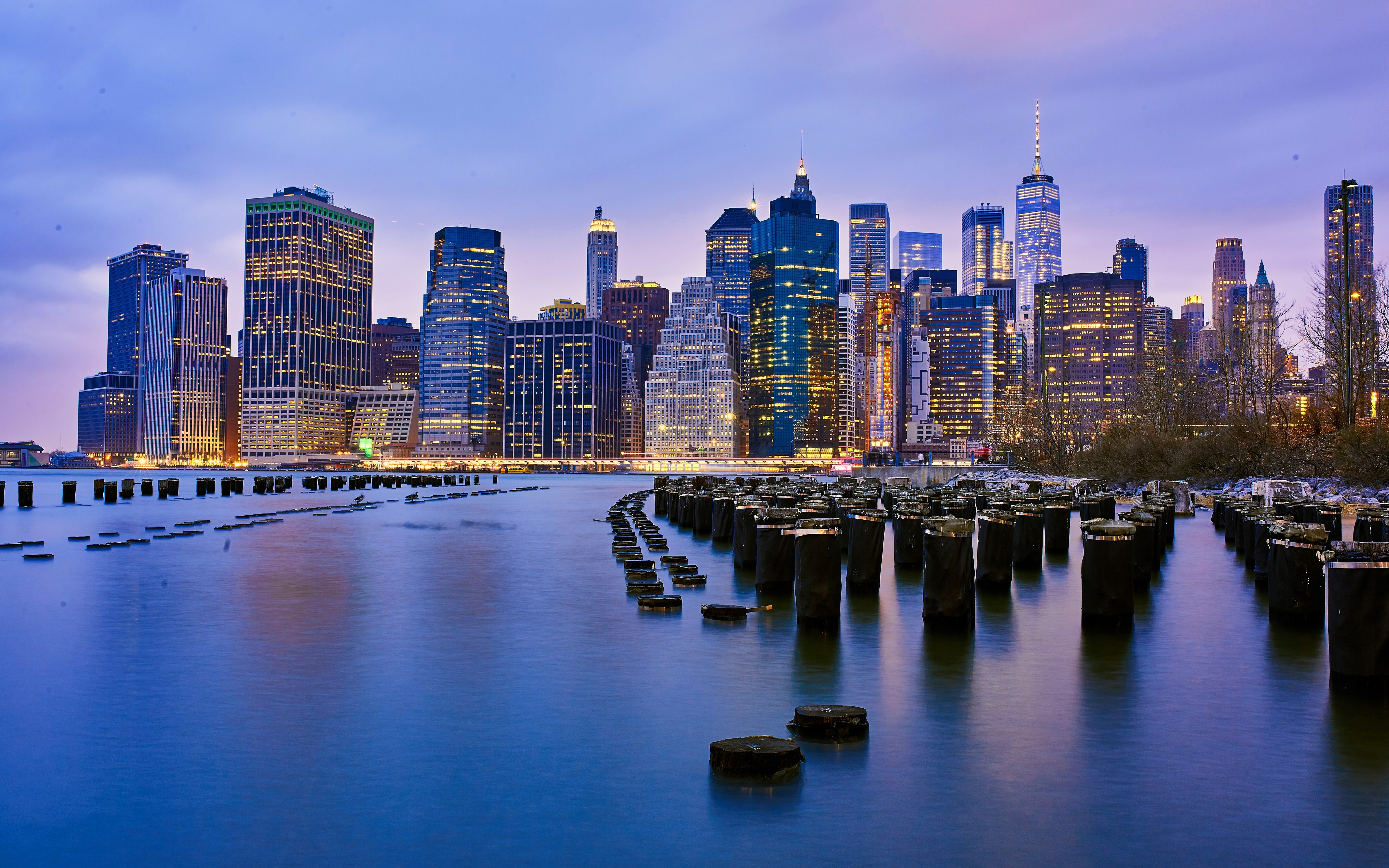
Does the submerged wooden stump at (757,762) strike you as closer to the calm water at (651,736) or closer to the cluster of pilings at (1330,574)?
the calm water at (651,736)

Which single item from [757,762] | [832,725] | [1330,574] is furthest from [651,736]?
[1330,574]

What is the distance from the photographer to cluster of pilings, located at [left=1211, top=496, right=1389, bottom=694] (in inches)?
419

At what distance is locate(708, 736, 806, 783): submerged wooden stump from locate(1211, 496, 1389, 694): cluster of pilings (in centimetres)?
618

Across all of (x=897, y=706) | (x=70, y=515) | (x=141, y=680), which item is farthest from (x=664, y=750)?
(x=70, y=515)

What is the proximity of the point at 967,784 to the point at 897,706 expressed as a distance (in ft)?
8.72

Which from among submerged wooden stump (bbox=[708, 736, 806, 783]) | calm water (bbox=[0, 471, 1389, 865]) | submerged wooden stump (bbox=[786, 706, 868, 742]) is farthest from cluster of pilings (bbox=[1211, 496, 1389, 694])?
submerged wooden stump (bbox=[708, 736, 806, 783])

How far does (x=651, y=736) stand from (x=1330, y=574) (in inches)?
274

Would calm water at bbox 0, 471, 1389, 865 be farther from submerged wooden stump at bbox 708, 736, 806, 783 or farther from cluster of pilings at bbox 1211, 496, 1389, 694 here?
cluster of pilings at bbox 1211, 496, 1389, 694

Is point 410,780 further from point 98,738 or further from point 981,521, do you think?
point 981,521

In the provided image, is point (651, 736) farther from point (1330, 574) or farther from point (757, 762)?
point (1330, 574)

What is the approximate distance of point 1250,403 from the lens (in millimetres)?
64625

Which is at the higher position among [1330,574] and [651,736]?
[1330,574]

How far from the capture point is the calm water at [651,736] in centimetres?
690

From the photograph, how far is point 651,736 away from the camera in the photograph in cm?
959
